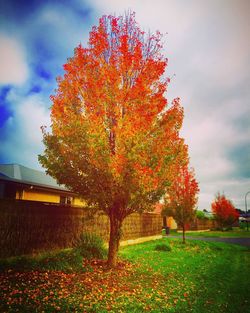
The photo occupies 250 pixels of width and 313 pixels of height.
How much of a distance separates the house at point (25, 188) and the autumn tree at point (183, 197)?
8107mm

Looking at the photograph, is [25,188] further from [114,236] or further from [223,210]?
[223,210]

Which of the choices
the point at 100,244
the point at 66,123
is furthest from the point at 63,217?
the point at 66,123

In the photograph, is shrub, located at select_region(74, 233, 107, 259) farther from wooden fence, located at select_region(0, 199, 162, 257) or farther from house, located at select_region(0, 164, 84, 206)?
house, located at select_region(0, 164, 84, 206)

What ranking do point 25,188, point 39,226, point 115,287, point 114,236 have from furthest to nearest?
point 25,188
point 39,226
point 114,236
point 115,287

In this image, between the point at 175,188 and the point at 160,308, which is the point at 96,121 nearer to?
the point at 160,308

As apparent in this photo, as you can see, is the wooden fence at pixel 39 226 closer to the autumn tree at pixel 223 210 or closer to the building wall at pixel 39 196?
the building wall at pixel 39 196

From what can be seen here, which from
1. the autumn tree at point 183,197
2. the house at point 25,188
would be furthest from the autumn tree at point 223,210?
the house at point 25,188

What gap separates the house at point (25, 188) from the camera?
1695 cm

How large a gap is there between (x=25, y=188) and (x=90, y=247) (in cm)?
893

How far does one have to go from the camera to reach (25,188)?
18.2 meters

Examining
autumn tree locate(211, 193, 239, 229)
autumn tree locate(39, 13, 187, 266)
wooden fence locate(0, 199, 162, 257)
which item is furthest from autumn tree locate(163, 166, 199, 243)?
autumn tree locate(211, 193, 239, 229)

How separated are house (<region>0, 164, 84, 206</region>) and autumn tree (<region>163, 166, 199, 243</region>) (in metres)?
8.11

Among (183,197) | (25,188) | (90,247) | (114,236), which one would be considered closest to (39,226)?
(90,247)

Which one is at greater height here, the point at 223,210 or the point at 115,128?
the point at 115,128
